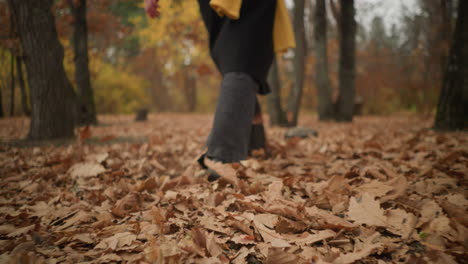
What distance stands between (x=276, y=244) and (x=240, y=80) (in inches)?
44.3

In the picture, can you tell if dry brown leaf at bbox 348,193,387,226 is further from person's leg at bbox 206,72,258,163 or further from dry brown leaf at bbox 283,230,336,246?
person's leg at bbox 206,72,258,163

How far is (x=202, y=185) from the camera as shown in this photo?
5.06 ft

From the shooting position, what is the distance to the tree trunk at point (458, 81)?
2973mm

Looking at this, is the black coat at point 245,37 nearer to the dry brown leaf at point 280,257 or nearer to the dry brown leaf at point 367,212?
the dry brown leaf at point 367,212

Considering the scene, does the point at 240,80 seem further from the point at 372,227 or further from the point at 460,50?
the point at 460,50

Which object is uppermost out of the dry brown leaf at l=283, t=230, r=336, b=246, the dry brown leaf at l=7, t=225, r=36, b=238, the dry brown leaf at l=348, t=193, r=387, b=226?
the dry brown leaf at l=348, t=193, r=387, b=226

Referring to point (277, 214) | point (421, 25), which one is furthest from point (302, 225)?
point (421, 25)

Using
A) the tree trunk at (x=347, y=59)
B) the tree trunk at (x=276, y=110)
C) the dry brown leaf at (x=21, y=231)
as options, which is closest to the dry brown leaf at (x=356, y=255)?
the dry brown leaf at (x=21, y=231)

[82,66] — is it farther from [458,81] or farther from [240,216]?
[458,81]

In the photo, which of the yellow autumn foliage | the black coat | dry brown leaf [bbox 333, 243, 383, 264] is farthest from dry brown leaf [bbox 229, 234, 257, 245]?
the yellow autumn foliage

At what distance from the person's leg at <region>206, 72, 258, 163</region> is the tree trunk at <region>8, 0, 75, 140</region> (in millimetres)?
1994

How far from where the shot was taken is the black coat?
1753 mm

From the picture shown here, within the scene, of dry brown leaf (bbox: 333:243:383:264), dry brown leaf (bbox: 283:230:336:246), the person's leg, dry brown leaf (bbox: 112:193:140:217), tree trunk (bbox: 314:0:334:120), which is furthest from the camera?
tree trunk (bbox: 314:0:334:120)

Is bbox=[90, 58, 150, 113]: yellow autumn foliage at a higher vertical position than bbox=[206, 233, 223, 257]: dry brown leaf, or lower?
higher
